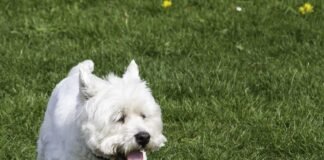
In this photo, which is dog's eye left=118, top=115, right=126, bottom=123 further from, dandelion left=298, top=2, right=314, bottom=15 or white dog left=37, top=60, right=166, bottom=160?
dandelion left=298, top=2, right=314, bottom=15

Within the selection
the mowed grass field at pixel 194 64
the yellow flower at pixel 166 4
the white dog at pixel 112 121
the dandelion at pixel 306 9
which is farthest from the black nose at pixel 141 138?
the dandelion at pixel 306 9

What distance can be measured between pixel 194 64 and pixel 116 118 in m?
3.13

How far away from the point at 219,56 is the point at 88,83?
11.0ft

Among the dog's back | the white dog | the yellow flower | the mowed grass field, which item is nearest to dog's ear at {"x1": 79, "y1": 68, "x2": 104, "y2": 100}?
the white dog

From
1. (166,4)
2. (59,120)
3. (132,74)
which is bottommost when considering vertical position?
(166,4)

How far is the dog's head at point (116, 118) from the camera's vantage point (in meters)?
4.62

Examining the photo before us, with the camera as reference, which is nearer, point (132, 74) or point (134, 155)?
point (134, 155)

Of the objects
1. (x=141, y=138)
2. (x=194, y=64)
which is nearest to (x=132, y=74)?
(x=141, y=138)

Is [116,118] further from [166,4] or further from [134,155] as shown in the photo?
[166,4]

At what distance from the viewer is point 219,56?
788 cm

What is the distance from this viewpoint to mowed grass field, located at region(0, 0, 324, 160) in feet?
20.8

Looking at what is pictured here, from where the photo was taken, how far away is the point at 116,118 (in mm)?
4648

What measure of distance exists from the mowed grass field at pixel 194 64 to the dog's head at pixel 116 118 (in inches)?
56.2

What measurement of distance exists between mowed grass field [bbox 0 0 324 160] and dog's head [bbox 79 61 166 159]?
4.68 ft
